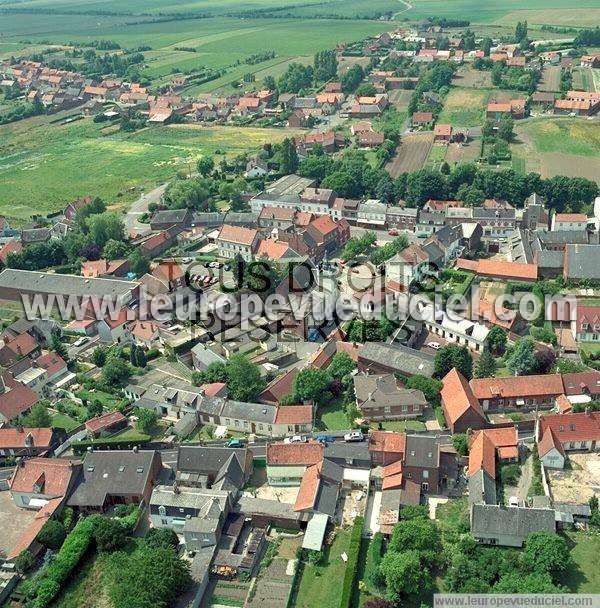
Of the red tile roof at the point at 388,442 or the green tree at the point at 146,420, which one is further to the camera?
the green tree at the point at 146,420

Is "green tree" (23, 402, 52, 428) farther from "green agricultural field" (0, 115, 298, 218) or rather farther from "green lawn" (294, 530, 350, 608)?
"green agricultural field" (0, 115, 298, 218)

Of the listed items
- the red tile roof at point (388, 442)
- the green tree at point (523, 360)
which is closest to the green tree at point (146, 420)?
the red tile roof at point (388, 442)

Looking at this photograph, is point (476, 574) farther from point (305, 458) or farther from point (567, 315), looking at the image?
point (567, 315)

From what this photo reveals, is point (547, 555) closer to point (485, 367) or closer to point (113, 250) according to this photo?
point (485, 367)

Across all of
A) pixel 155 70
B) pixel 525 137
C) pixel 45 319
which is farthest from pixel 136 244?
pixel 155 70

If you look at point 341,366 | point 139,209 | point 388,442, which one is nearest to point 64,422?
point 341,366

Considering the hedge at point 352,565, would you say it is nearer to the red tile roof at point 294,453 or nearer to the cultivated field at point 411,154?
the red tile roof at point 294,453

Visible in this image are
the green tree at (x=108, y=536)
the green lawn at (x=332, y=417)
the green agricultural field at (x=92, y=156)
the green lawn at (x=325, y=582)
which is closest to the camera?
the green lawn at (x=325, y=582)

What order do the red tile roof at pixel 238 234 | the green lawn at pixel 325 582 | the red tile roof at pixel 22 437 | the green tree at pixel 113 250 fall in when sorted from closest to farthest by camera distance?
the green lawn at pixel 325 582 → the red tile roof at pixel 22 437 → the red tile roof at pixel 238 234 → the green tree at pixel 113 250
